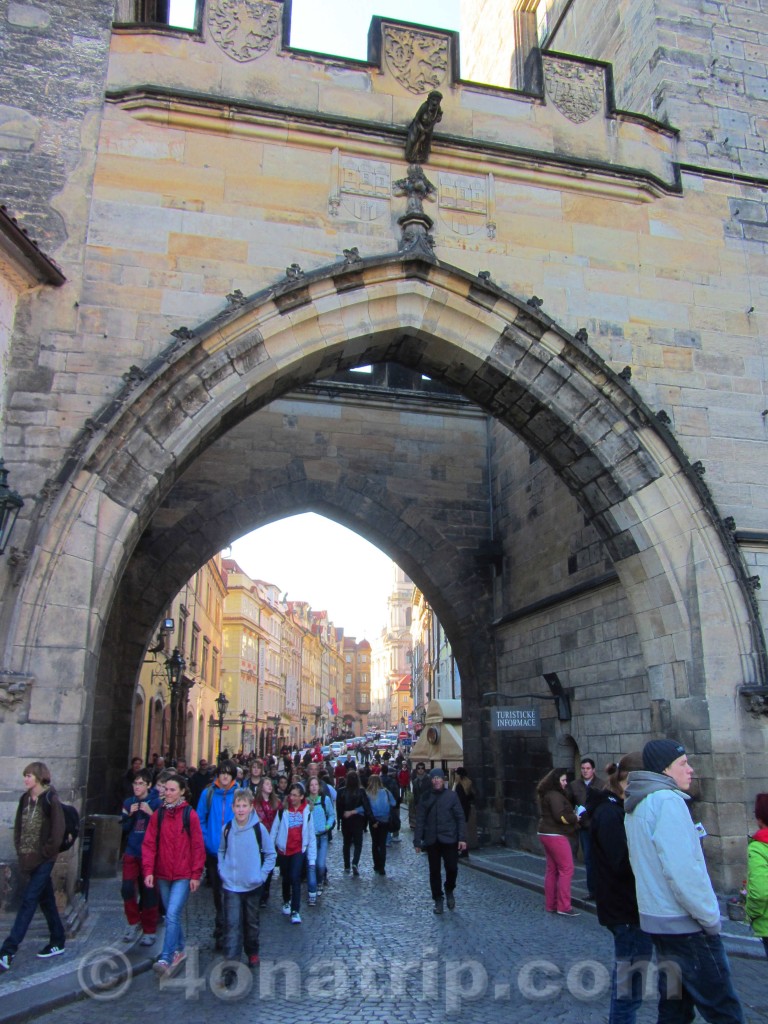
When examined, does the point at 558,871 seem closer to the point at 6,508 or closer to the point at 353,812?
the point at 353,812

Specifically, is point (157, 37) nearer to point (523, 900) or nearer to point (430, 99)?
point (430, 99)

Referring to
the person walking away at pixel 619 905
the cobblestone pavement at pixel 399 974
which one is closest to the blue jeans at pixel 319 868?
the cobblestone pavement at pixel 399 974

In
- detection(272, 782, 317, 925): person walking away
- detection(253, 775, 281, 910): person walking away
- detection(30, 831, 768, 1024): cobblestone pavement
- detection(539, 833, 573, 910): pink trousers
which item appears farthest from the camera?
detection(253, 775, 281, 910): person walking away

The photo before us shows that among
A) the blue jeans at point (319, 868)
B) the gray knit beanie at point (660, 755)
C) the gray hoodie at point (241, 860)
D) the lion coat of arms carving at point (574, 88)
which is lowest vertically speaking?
the blue jeans at point (319, 868)

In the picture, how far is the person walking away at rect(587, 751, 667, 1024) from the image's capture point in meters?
3.47

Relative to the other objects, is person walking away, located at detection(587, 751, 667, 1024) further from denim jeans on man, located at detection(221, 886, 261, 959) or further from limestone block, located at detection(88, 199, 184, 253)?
limestone block, located at detection(88, 199, 184, 253)

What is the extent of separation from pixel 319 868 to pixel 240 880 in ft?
12.5

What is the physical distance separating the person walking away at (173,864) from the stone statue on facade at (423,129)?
6.72 m

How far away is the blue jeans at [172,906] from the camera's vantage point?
5203 millimetres

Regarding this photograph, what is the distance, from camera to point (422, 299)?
8.72 meters

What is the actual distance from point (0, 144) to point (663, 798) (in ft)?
26.3

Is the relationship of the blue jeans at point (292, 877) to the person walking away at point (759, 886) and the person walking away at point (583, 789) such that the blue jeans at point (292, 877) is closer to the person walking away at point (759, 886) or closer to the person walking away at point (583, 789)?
the person walking away at point (583, 789)

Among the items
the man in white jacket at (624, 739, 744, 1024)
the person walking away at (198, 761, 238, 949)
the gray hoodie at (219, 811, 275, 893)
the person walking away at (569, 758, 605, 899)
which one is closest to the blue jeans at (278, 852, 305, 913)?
the person walking away at (198, 761, 238, 949)

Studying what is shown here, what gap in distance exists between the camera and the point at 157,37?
8844 millimetres
